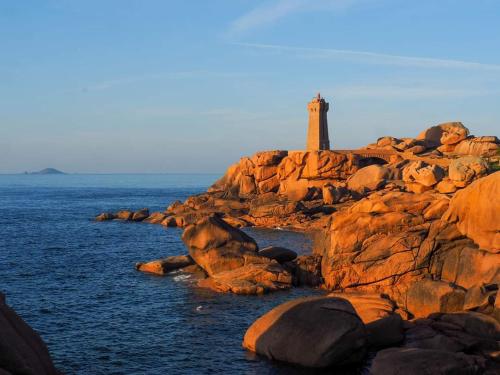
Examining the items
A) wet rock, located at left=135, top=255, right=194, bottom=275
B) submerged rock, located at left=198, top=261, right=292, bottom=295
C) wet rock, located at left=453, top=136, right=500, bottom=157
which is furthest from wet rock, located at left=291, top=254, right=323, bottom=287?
wet rock, located at left=453, top=136, right=500, bottom=157

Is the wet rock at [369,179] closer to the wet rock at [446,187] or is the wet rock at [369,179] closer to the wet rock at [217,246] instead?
the wet rock at [446,187]

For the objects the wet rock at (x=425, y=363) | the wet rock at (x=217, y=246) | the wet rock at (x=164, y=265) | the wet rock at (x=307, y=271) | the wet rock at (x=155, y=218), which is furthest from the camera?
the wet rock at (x=155, y=218)

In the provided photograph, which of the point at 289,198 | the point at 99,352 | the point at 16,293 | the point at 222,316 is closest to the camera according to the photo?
the point at 99,352

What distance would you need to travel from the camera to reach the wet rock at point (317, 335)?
23328mm

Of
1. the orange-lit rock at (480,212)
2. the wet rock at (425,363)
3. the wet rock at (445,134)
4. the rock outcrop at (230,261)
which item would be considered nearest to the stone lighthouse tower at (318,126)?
the wet rock at (445,134)

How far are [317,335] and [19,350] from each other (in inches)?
513

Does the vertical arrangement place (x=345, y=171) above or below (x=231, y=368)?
above

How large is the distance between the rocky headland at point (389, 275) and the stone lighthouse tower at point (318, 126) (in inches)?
1490

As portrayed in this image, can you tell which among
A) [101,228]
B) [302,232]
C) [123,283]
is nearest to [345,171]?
[302,232]

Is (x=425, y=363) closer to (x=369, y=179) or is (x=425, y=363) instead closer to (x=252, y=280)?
(x=252, y=280)

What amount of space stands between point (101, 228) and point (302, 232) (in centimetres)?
2981

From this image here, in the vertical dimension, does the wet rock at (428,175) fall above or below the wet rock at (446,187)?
above

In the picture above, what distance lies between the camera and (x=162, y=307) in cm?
3459

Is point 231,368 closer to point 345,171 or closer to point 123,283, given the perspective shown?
point 123,283
